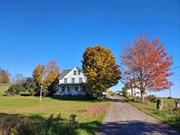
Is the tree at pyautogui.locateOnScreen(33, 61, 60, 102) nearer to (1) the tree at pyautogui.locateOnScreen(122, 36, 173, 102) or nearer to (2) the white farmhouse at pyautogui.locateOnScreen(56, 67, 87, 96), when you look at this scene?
(2) the white farmhouse at pyautogui.locateOnScreen(56, 67, 87, 96)

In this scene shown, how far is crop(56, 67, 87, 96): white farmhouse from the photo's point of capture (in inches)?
3078

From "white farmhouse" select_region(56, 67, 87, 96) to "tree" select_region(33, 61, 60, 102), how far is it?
225 centimetres

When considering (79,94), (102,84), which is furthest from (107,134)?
(79,94)

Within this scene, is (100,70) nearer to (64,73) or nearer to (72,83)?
(72,83)

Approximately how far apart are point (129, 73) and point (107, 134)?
1467 inches

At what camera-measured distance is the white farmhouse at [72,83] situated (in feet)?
257

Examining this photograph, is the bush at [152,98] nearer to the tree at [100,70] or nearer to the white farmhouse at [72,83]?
the tree at [100,70]

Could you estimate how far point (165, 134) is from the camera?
14.6m

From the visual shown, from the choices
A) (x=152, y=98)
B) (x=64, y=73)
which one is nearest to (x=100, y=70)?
(x=152, y=98)

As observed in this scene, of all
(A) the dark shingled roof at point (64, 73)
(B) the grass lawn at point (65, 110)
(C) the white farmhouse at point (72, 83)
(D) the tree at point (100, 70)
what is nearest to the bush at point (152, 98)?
(D) the tree at point (100, 70)

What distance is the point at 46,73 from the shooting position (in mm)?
80125

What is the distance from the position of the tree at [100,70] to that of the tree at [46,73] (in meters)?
19.9

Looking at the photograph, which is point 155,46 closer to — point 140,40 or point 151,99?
point 140,40

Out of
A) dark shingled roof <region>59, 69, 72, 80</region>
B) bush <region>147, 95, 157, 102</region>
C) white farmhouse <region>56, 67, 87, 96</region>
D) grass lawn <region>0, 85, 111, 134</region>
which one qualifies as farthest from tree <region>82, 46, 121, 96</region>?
dark shingled roof <region>59, 69, 72, 80</region>
